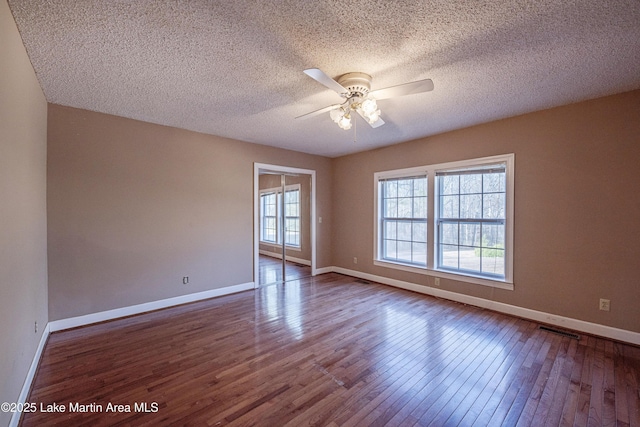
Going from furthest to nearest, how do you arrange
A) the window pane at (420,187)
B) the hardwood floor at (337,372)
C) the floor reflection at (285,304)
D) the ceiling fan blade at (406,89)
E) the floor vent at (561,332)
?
the window pane at (420,187)
the floor reflection at (285,304)
the floor vent at (561,332)
the ceiling fan blade at (406,89)
the hardwood floor at (337,372)

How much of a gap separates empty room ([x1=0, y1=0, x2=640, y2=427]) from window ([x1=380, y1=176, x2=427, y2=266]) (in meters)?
0.04

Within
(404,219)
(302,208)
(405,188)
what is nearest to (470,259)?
(404,219)

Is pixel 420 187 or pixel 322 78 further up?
pixel 322 78

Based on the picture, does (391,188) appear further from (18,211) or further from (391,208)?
(18,211)

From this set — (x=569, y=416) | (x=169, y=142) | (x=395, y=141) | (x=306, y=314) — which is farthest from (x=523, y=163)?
(x=169, y=142)

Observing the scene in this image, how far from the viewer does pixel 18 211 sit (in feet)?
6.07

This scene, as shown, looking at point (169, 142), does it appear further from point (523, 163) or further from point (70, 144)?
point (523, 163)

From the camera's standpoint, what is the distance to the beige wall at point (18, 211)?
1543 millimetres

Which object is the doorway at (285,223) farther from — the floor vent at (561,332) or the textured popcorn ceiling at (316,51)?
the floor vent at (561,332)

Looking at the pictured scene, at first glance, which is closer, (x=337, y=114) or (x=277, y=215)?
(x=337, y=114)

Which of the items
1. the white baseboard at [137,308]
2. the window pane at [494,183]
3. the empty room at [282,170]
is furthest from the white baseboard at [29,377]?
the window pane at [494,183]

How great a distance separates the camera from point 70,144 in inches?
121

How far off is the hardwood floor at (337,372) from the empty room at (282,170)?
0.02m

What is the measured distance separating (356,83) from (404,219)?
2991 millimetres
